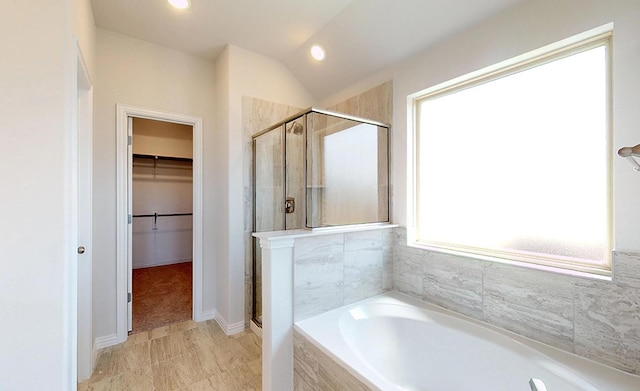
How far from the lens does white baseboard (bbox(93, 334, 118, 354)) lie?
7.38 ft

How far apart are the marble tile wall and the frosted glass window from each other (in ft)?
1.41

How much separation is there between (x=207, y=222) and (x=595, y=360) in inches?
118

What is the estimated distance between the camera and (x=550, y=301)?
4.55 feet

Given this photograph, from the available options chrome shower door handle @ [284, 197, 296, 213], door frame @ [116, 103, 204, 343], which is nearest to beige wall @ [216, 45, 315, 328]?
→ chrome shower door handle @ [284, 197, 296, 213]

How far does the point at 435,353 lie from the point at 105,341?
8.84ft

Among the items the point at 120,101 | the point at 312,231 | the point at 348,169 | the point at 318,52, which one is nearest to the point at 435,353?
the point at 312,231

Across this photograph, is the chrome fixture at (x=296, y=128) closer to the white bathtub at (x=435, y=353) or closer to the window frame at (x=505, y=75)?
the window frame at (x=505, y=75)

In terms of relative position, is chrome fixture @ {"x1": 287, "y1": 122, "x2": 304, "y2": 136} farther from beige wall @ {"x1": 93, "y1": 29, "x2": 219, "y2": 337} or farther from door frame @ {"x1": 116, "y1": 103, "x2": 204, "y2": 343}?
door frame @ {"x1": 116, "y1": 103, "x2": 204, "y2": 343}

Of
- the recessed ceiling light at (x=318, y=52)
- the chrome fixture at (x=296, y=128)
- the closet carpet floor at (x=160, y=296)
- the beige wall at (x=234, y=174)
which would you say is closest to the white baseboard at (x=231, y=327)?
the beige wall at (x=234, y=174)

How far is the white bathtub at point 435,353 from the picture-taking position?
1193mm

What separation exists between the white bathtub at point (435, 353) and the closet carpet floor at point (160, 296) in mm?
1973

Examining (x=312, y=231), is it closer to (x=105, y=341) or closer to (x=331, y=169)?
(x=331, y=169)

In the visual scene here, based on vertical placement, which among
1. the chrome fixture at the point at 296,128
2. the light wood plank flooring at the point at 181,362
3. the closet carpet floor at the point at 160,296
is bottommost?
the light wood plank flooring at the point at 181,362

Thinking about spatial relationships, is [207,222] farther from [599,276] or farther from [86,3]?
[599,276]
